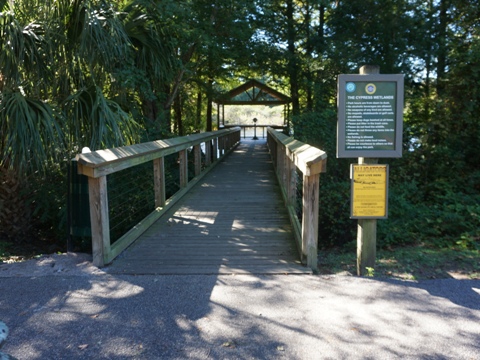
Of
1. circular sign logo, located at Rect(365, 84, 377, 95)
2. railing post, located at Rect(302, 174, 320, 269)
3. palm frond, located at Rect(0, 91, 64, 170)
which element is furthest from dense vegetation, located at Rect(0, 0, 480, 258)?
circular sign logo, located at Rect(365, 84, 377, 95)

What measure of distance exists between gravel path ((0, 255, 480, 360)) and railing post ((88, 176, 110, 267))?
265 mm

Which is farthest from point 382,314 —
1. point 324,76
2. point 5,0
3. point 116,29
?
point 324,76

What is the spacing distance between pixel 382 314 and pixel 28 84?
5793mm

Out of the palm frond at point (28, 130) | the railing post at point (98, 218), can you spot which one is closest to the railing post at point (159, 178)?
the palm frond at point (28, 130)

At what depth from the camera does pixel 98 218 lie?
454cm

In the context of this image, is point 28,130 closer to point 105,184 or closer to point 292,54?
point 105,184

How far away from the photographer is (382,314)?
3455 mm

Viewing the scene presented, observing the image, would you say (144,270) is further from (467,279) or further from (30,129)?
(467,279)

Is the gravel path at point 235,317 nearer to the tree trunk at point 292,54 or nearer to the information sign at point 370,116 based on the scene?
the information sign at point 370,116

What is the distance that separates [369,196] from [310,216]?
0.63m

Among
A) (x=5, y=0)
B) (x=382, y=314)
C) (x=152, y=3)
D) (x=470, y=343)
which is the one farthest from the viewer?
(x=152, y=3)

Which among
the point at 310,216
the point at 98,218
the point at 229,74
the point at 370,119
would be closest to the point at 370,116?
the point at 370,119

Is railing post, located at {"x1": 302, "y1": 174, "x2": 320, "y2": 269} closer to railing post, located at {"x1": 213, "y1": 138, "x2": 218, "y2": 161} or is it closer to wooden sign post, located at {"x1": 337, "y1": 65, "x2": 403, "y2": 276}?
wooden sign post, located at {"x1": 337, "y1": 65, "x2": 403, "y2": 276}

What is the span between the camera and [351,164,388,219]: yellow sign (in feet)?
14.9
